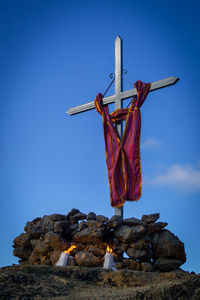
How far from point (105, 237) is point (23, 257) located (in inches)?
87.1

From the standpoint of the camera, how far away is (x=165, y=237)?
5.70m

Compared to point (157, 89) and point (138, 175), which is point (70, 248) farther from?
point (157, 89)

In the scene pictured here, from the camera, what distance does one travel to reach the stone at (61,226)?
5.95m

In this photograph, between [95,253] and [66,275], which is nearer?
[66,275]

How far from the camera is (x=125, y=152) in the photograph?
21.4ft

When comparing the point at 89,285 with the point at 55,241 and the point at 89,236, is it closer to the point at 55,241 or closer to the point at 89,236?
the point at 89,236

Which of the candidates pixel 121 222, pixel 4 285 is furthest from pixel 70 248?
pixel 4 285

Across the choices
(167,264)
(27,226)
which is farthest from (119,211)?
(27,226)

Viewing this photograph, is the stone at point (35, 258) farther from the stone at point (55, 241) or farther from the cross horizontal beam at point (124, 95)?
the cross horizontal beam at point (124, 95)

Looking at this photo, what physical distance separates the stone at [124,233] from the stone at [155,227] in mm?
485

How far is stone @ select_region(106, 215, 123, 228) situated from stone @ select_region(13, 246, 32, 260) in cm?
212

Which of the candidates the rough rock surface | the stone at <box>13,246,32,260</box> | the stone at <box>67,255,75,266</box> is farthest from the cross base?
the rough rock surface

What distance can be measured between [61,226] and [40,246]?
616mm

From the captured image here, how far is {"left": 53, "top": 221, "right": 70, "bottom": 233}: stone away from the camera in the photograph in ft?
19.5
